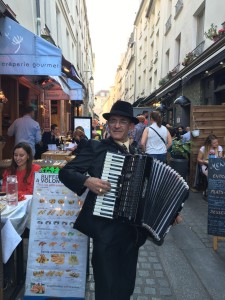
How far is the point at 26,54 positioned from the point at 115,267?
3891 millimetres

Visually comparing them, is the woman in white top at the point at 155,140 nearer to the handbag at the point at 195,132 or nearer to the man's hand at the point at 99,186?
the handbag at the point at 195,132

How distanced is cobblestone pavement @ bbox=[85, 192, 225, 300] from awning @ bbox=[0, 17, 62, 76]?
3294mm

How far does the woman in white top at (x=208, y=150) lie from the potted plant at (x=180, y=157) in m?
0.51

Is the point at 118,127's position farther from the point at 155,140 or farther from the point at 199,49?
the point at 199,49

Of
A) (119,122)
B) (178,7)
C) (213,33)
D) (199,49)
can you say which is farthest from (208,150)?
(178,7)

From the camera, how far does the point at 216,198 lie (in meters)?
4.17

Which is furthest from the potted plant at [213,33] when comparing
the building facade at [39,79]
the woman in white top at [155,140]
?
the building facade at [39,79]

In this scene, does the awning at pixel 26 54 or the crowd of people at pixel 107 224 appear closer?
the crowd of people at pixel 107 224

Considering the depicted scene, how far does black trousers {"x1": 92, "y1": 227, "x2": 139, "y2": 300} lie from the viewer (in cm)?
228

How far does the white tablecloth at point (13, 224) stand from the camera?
2.66 m

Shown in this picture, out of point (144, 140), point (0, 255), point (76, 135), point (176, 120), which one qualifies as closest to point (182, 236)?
point (144, 140)

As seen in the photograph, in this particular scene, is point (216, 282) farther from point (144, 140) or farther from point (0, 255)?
point (144, 140)

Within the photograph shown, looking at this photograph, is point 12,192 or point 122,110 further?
point 12,192

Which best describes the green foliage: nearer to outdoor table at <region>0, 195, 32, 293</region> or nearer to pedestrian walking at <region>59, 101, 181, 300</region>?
outdoor table at <region>0, 195, 32, 293</region>
